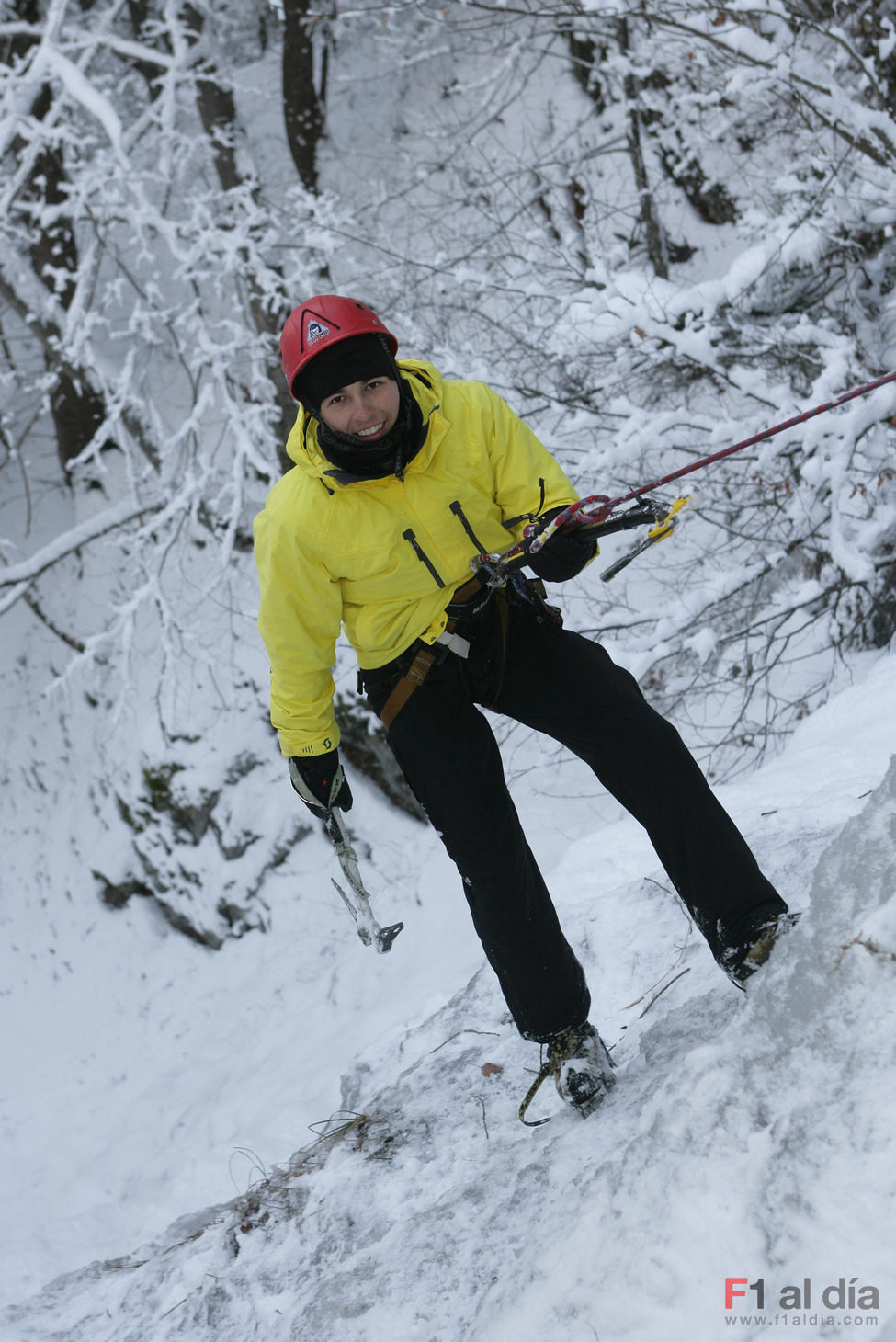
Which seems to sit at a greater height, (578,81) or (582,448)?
(578,81)

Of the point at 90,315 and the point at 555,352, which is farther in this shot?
the point at 90,315

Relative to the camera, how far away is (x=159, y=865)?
8.79 meters

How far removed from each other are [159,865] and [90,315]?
4.87 m

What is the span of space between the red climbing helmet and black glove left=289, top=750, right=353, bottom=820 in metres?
1.00

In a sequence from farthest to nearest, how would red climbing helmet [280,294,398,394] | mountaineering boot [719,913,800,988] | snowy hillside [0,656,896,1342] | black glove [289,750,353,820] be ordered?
black glove [289,750,353,820]
red climbing helmet [280,294,398,394]
mountaineering boot [719,913,800,988]
snowy hillside [0,656,896,1342]

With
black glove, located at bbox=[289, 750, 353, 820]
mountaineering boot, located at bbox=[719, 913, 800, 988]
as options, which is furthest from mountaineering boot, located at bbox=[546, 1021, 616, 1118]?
black glove, located at bbox=[289, 750, 353, 820]

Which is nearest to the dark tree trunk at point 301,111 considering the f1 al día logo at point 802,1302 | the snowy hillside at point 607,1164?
the snowy hillside at point 607,1164

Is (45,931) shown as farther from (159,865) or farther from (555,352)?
(555,352)

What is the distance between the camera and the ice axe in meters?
2.68

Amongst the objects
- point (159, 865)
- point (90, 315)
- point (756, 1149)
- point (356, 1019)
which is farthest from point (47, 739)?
point (756, 1149)

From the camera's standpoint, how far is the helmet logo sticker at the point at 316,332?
2195 mm

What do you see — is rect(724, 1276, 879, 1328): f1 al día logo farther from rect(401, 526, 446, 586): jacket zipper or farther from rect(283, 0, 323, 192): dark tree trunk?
rect(283, 0, 323, 192): dark tree trunk

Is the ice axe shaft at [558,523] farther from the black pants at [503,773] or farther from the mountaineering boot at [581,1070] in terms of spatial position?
the mountaineering boot at [581,1070]

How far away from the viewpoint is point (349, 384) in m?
2.22
